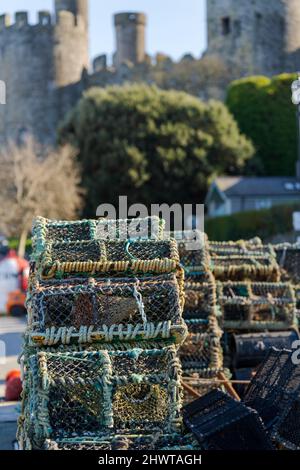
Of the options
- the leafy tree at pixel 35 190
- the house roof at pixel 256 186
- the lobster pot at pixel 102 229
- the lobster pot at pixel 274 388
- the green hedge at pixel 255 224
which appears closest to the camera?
the lobster pot at pixel 274 388

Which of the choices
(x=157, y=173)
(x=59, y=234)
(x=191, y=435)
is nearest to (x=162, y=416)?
(x=191, y=435)

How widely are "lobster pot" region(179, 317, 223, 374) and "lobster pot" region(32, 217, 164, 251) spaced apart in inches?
51.3

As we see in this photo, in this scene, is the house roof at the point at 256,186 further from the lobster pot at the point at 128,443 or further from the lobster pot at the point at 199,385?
the lobster pot at the point at 128,443

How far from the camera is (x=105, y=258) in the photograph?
498cm

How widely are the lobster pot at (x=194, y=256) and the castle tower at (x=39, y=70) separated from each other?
37.0 m

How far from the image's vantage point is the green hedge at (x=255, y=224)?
68.3 feet

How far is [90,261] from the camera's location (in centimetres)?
492

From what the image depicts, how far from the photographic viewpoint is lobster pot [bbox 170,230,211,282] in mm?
6934

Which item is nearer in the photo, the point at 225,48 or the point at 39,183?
the point at 39,183

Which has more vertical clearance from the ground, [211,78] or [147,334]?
[211,78]

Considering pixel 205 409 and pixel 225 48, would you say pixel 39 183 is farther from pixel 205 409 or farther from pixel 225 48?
pixel 205 409

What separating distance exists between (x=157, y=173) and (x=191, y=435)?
26.7 m

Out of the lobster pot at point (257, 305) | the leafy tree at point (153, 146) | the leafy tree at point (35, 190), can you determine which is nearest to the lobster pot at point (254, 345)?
the lobster pot at point (257, 305)

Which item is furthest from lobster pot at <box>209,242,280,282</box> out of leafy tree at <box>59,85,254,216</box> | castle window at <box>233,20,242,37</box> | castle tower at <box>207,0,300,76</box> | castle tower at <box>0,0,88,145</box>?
castle tower at <box>0,0,88,145</box>
